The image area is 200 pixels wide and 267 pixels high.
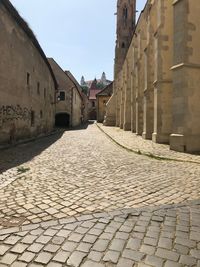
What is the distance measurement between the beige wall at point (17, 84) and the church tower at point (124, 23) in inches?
1263

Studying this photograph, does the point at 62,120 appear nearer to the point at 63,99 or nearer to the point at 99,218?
the point at 63,99

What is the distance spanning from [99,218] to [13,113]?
464 inches

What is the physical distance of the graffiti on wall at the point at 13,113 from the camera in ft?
42.4

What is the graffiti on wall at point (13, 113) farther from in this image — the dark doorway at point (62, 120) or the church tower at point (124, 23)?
the church tower at point (124, 23)

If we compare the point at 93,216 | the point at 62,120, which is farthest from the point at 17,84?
the point at 62,120

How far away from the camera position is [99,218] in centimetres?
382

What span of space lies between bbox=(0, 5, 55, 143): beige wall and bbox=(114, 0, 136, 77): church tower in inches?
1263

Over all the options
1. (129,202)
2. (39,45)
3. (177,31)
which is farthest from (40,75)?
(129,202)

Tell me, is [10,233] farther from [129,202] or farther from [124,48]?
[124,48]

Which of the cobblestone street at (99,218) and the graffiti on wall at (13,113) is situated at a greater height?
the graffiti on wall at (13,113)

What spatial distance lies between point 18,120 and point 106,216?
1258 centimetres

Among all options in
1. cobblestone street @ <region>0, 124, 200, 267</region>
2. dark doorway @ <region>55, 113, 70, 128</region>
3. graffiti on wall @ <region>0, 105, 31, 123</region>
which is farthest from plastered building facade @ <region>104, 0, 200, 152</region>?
dark doorway @ <region>55, 113, 70, 128</region>

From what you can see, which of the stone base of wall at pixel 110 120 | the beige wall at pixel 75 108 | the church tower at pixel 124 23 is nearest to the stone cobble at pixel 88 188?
the beige wall at pixel 75 108

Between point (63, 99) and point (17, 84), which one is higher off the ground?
point (63, 99)
